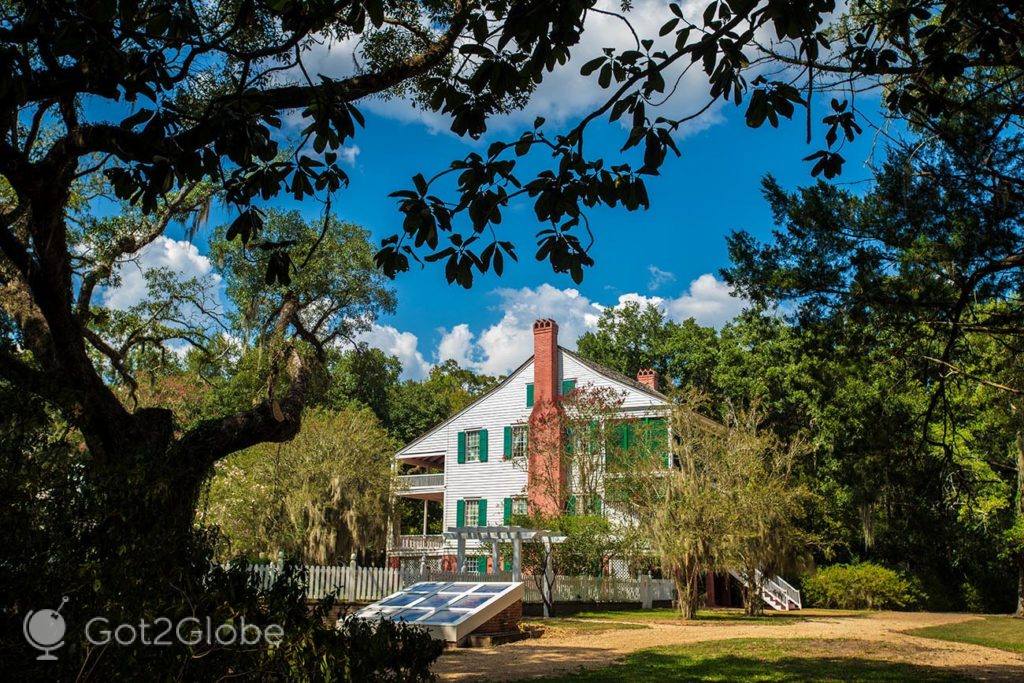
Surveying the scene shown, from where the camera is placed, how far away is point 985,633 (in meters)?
17.0

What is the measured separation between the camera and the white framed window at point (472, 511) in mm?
33375

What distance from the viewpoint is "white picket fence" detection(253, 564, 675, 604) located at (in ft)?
69.5

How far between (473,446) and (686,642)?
819 inches

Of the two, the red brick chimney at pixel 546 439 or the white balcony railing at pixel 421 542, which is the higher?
the red brick chimney at pixel 546 439

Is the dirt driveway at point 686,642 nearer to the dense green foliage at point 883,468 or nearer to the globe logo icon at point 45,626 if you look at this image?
the dense green foliage at point 883,468

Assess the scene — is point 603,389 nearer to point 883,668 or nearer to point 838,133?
point 883,668

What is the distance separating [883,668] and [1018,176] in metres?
6.14

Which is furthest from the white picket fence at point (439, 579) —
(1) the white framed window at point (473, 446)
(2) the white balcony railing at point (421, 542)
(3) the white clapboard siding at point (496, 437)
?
(1) the white framed window at point (473, 446)

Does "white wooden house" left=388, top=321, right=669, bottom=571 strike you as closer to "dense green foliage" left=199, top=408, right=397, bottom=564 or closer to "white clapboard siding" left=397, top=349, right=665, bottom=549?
"white clapboard siding" left=397, top=349, right=665, bottom=549

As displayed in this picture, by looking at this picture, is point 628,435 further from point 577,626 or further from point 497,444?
point 577,626

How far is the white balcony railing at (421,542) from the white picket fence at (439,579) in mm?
8958

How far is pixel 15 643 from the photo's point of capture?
12.5ft

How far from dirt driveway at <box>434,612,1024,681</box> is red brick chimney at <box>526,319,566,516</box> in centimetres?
823

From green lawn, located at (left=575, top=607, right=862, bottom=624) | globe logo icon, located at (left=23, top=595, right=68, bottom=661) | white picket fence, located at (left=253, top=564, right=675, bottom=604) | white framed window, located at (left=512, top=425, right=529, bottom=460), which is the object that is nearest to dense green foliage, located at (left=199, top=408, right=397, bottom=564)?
white picket fence, located at (left=253, top=564, right=675, bottom=604)
